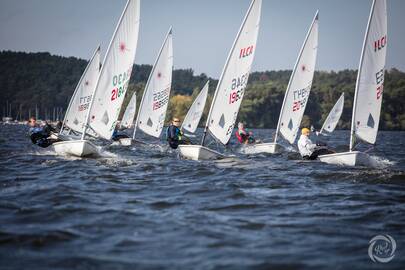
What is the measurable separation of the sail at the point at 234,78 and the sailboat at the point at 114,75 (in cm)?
382

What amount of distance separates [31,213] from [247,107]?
4594 inches

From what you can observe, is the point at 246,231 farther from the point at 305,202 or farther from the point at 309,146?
the point at 309,146

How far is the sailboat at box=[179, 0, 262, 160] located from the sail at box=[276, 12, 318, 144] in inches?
233

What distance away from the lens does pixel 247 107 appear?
124 m

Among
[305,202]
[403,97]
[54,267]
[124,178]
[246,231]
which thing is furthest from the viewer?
[403,97]

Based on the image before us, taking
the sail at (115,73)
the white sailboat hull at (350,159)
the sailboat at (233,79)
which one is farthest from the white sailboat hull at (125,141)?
the white sailboat hull at (350,159)

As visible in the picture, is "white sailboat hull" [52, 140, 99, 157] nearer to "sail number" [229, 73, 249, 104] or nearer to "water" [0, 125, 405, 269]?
"water" [0, 125, 405, 269]

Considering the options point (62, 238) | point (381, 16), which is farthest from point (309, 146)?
point (62, 238)

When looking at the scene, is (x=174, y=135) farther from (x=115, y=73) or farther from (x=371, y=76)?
(x=371, y=76)

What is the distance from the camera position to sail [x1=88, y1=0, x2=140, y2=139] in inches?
717

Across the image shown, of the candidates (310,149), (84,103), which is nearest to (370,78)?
(310,149)

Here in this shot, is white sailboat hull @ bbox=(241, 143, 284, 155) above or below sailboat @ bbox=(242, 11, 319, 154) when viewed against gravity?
below

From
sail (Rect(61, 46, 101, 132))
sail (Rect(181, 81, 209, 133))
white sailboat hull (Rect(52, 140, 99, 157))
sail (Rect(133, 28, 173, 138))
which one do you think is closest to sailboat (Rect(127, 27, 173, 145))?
sail (Rect(133, 28, 173, 138))

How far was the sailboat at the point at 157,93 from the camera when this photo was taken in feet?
94.4
